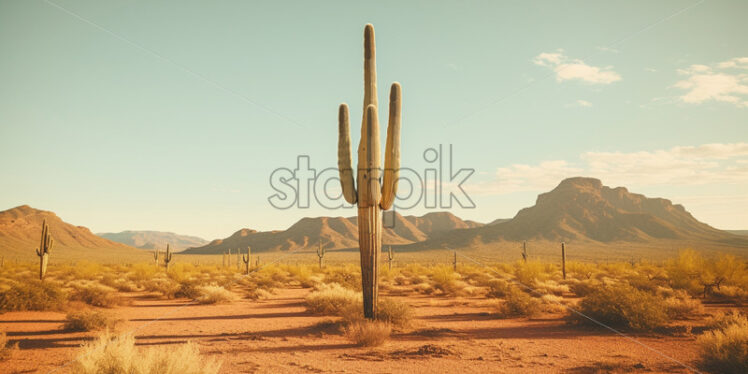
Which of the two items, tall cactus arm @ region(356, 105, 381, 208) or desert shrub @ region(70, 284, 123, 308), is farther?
desert shrub @ region(70, 284, 123, 308)

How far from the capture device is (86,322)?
11.5m

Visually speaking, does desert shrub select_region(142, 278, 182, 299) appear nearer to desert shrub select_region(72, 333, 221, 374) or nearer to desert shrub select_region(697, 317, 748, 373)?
desert shrub select_region(72, 333, 221, 374)

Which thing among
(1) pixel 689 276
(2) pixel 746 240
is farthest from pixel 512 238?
(1) pixel 689 276

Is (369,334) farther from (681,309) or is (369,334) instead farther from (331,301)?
(681,309)

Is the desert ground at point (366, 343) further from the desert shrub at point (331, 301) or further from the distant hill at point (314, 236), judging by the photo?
the distant hill at point (314, 236)

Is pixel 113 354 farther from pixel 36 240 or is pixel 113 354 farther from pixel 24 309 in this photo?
pixel 36 240

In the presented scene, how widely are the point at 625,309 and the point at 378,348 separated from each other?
7969 millimetres

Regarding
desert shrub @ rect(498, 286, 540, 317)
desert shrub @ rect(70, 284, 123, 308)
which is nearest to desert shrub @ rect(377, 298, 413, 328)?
desert shrub @ rect(498, 286, 540, 317)

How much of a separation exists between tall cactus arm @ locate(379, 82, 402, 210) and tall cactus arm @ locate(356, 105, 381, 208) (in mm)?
254

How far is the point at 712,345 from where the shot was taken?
313 inches

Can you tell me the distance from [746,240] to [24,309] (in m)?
137

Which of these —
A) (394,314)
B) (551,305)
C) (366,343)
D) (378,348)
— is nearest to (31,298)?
(366,343)

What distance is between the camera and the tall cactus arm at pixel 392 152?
438 inches

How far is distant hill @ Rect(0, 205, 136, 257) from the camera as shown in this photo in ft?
293
